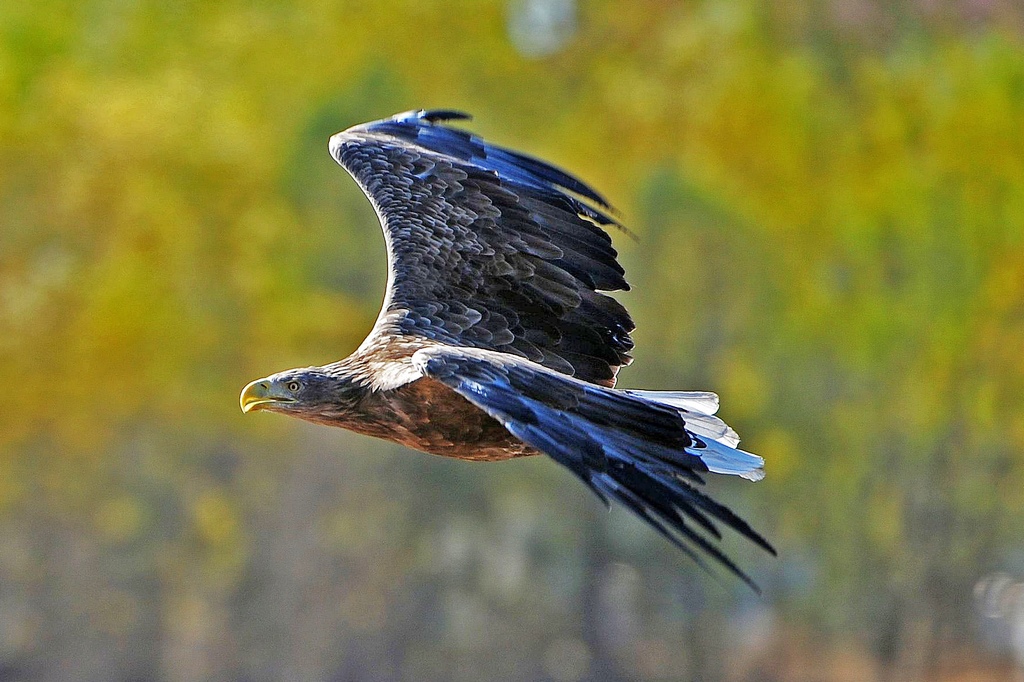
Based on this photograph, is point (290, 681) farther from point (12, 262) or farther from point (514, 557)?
point (12, 262)

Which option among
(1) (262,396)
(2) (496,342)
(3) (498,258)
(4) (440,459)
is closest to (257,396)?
(1) (262,396)

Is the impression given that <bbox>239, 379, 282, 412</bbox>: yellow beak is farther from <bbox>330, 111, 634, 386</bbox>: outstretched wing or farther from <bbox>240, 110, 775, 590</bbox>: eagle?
<bbox>330, 111, 634, 386</bbox>: outstretched wing

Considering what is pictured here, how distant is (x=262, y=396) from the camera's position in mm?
5305

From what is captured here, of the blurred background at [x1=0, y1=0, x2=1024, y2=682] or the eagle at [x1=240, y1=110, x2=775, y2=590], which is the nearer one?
the eagle at [x1=240, y1=110, x2=775, y2=590]

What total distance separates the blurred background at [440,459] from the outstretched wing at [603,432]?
36.1ft

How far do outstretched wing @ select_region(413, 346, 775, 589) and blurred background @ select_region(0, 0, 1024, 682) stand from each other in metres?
11.0

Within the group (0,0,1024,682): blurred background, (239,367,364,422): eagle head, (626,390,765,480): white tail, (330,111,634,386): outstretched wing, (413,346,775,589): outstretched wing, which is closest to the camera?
(413,346,775,589): outstretched wing

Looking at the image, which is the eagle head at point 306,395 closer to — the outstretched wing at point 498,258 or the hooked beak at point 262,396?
the hooked beak at point 262,396

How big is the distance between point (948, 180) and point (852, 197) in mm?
979

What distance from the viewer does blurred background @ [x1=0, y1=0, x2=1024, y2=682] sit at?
16.1 m

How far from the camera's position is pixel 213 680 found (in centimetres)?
1697

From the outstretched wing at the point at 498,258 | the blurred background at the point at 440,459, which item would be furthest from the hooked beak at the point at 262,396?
the blurred background at the point at 440,459

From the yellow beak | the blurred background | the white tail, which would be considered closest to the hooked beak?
the yellow beak

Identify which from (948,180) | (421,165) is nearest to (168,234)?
(948,180)
